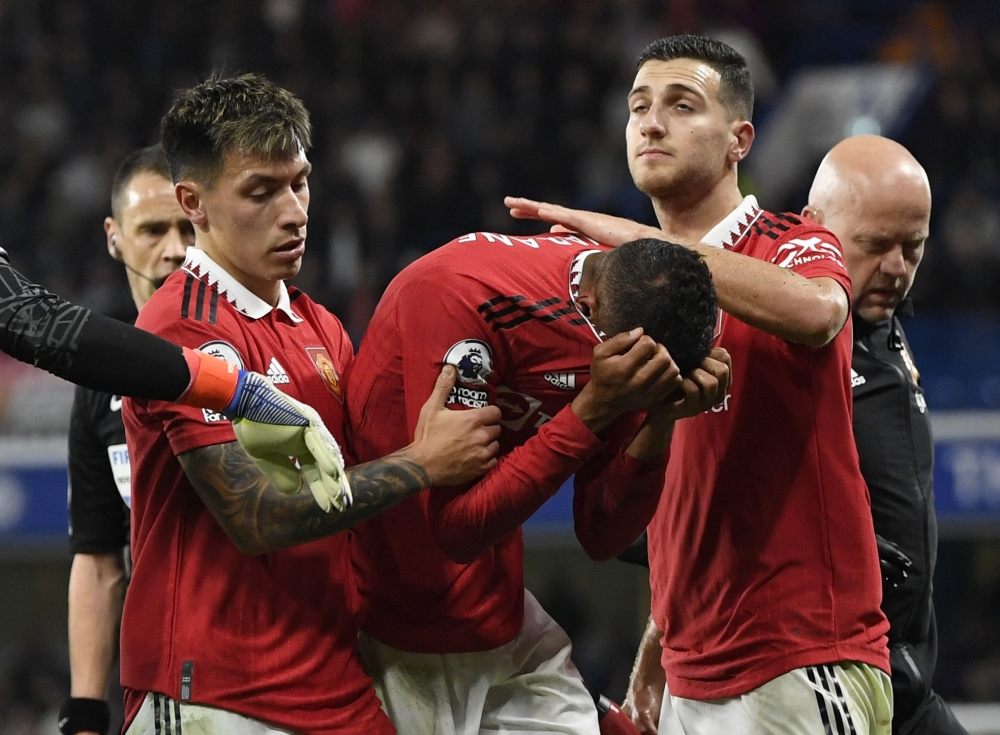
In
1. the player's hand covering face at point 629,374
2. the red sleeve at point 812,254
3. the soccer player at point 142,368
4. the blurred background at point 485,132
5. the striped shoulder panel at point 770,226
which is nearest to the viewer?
the soccer player at point 142,368

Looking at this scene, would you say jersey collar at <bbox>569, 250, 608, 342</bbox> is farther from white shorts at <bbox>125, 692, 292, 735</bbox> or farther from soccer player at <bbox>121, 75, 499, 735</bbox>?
white shorts at <bbox>125, 692, 292, 735</bbox>

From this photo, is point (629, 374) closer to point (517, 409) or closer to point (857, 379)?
point (517, 409)

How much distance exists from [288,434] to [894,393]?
1.98 meters

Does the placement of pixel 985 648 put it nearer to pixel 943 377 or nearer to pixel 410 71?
pixel 943 377

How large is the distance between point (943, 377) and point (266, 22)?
6.99 meters

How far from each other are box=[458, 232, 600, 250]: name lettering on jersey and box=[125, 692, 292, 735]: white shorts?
117cm

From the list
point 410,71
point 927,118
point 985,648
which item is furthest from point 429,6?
point 985,648

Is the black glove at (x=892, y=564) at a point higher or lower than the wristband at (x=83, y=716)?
higher

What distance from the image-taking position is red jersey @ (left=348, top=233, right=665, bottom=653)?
9.78ft

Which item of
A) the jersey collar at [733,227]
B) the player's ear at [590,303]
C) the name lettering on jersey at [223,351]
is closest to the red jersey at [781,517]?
the jersey collar at [733,227]

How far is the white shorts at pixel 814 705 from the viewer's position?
10.7 ft

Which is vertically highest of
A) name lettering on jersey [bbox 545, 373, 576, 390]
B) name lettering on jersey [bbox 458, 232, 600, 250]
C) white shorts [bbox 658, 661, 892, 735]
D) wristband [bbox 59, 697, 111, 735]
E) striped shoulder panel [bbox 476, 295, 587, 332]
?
name lettering on jersey [bbox 458, 232, 600, 250]

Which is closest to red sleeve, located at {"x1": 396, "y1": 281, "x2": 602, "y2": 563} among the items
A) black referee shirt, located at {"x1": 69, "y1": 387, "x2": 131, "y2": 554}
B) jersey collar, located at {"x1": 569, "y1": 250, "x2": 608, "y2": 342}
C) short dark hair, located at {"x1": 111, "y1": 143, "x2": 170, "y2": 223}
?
jersey collar, located at {"x1": 569, "y1": 250, "x2": 608, "y2": 342}

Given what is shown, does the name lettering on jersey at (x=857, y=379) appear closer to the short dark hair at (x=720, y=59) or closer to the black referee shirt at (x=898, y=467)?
the black referee shirt at (x=898, y=467)
